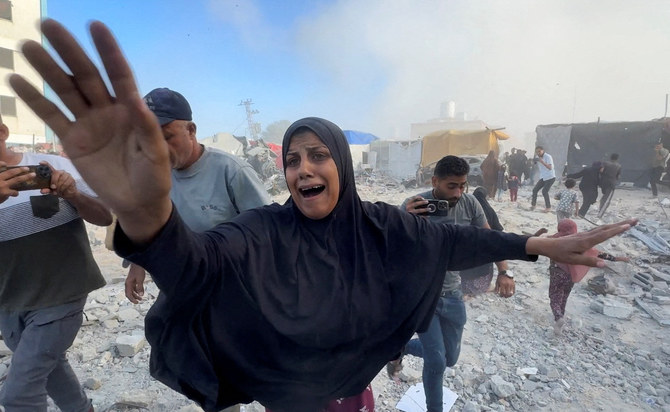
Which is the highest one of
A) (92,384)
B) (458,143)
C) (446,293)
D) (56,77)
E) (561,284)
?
(56,77)

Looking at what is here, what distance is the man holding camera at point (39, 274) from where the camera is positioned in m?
1.88

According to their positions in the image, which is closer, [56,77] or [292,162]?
[56,77]

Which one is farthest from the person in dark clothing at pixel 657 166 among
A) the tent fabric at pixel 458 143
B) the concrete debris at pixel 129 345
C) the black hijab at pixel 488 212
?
the concrete debris at pixel 129 345

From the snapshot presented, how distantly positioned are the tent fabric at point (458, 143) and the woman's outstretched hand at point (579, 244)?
700 inches

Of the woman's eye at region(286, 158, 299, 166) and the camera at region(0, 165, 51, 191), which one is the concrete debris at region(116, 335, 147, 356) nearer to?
the camera at region(0, 165, 51, 191)

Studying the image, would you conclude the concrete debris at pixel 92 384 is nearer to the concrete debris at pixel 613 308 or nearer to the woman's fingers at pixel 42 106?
the woman's fingers at pixel 42 106

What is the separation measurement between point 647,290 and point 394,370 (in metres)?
4.73

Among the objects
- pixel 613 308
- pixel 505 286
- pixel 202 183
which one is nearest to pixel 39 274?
pixel 202 183

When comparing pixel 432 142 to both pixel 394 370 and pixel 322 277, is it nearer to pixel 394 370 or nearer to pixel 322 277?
pixel 394 370

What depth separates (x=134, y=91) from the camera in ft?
2.77

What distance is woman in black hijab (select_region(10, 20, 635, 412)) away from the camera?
2.85ft

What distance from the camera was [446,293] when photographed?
2.64m

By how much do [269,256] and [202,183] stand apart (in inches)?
36.7

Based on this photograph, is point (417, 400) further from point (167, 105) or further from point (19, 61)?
point (19, 61)
